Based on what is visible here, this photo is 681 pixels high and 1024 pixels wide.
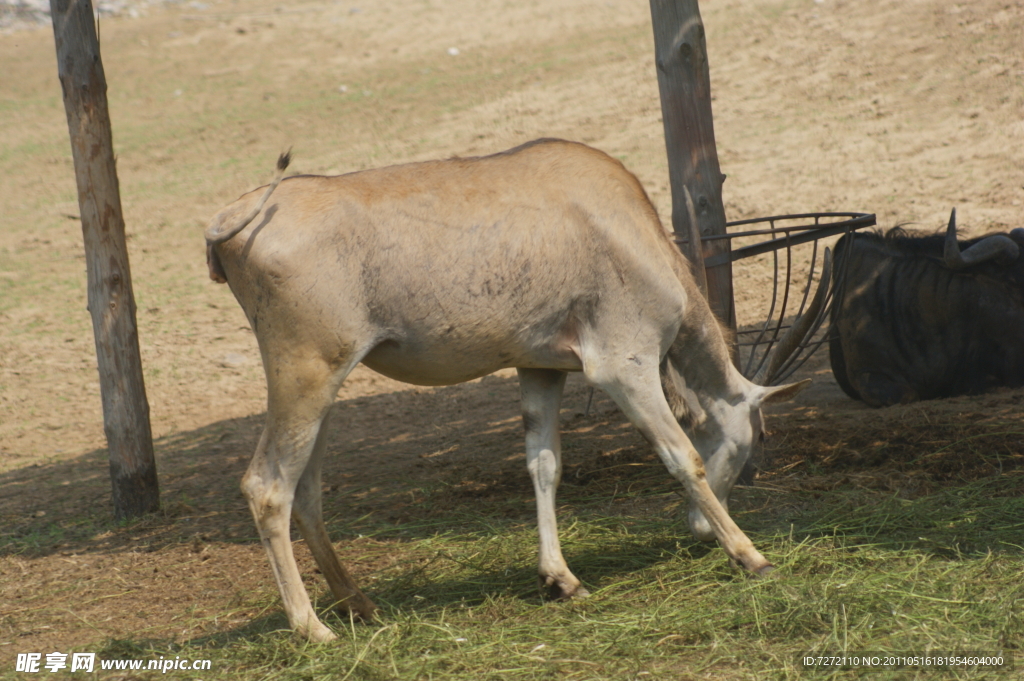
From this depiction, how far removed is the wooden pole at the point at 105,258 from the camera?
604 centimetres

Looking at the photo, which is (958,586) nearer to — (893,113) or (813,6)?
(893,113)

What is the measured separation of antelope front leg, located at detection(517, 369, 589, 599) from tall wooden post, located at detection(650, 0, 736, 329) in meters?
1.42

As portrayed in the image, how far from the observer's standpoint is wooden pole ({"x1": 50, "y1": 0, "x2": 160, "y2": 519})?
604 cm

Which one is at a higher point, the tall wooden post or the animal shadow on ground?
the tall wooden post

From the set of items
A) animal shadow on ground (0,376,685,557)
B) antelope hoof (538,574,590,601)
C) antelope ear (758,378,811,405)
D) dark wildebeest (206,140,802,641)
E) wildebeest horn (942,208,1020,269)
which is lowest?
animal shadow on ground (0,376,685,557)

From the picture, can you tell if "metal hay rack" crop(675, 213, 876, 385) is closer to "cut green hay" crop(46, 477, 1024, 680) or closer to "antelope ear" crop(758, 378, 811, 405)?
"antelope ear" crop(758, 378, 811, 405)

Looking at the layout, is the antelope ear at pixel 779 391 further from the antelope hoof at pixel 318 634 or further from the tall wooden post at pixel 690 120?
the antelope hoof at pixel 318 634

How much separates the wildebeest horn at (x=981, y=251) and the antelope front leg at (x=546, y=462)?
13.4ft

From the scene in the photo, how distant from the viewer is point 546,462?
15.3ft

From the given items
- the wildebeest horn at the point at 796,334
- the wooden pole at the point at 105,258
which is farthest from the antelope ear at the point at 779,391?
the wooden pole at the point at 105,258

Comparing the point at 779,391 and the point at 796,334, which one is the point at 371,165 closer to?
the point at 796,334

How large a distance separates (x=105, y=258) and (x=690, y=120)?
3.57m

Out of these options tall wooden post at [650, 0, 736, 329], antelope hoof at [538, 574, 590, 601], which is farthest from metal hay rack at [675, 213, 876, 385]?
antelope hoof at [538, 574, 590, 601]

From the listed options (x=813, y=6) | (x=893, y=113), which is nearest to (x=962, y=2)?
(x=813, y=6)
